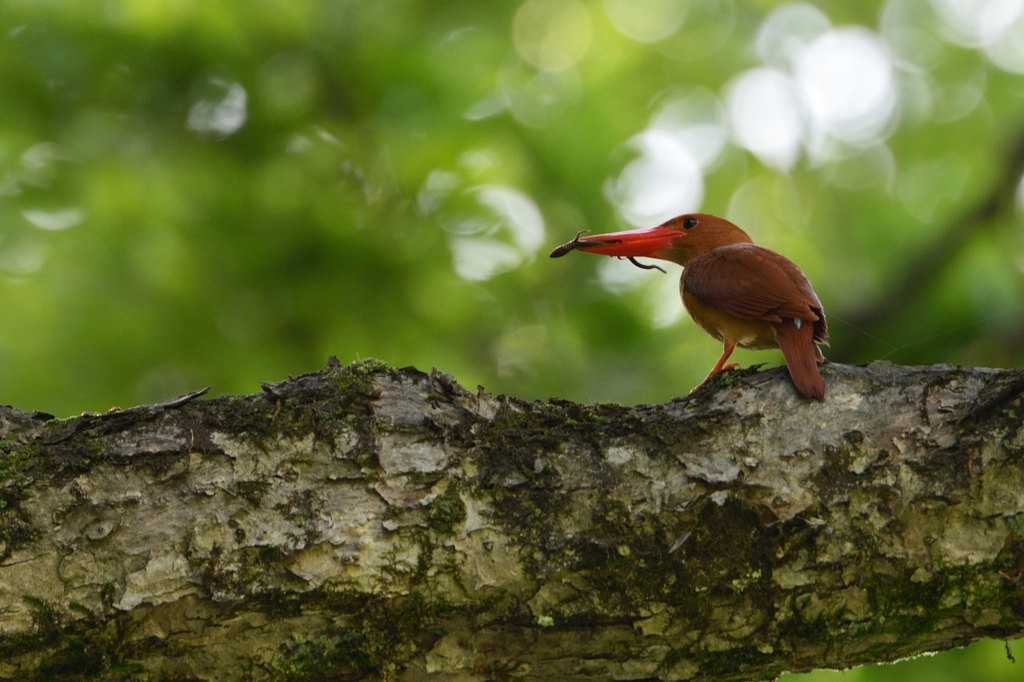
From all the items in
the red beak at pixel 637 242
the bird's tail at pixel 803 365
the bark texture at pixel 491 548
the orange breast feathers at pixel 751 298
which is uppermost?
the red beak at pixel 637 242

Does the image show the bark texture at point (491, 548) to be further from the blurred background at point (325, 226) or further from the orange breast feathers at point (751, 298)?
the blurred background at point (325, 226)

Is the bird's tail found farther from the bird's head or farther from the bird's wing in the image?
the bird's head

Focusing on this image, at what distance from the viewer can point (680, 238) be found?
430cm

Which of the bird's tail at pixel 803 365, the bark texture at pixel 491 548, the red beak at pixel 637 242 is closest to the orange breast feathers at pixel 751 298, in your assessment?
the bird's tail at pixel 803 365

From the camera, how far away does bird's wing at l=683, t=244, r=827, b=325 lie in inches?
125

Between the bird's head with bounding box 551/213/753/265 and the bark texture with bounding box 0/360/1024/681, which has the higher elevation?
the bird's head with bounding box 551/213/753/265

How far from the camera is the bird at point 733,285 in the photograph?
3.14 metres

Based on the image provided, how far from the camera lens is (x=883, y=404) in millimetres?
2219

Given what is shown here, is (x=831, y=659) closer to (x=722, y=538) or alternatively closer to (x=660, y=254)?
(x=722, y=538)

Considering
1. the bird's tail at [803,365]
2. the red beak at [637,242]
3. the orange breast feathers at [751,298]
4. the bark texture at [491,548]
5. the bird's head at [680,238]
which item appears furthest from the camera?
the bird's head at [680,238]

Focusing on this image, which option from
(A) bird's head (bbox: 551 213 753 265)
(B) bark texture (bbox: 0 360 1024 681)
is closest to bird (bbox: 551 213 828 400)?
(A) bird's head (bbox: 551 213 753 265)

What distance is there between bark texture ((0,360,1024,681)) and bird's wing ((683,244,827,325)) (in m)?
1.01

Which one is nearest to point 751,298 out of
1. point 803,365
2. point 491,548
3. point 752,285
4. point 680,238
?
point 752,285

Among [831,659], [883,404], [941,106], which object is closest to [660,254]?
[883,404]
